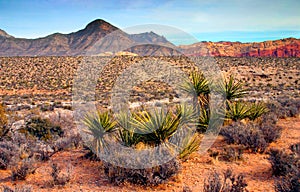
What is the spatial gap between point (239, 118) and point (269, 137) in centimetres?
162

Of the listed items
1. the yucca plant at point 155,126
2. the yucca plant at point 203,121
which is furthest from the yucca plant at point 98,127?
the yucca plant at point 203,121

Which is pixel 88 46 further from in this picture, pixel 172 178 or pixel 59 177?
pixel 172 178

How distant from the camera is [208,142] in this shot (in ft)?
28.8

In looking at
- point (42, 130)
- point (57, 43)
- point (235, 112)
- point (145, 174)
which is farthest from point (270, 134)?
point (57, 43)

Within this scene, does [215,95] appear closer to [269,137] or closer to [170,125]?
[269,137]

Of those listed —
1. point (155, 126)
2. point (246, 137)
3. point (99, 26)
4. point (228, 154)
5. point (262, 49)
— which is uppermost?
point (99, 26)

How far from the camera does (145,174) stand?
598cm

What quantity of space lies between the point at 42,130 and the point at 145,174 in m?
7.28

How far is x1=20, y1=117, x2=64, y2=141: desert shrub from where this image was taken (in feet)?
38.0

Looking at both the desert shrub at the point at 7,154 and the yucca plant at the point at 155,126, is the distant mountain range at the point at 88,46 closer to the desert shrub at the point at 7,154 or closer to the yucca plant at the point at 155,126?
the yucca plant at the point at 155,126

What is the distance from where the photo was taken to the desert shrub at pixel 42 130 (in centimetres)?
1158

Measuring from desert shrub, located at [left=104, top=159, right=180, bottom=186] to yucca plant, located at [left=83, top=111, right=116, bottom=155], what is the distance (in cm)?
139

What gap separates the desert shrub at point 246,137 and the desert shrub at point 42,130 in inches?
257

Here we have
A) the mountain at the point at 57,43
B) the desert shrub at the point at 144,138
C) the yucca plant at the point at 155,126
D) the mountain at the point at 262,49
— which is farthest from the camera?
the mountain at the point at 57,43
